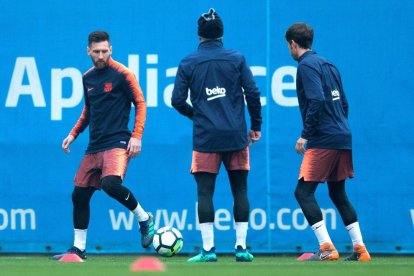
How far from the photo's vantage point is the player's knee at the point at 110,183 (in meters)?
9.62

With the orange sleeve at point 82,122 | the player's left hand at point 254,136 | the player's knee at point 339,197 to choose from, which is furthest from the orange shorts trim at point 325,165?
the orange sleeve at point 82,122

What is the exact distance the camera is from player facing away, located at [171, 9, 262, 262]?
9.12 meters

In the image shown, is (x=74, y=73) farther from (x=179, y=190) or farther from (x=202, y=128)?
(x=202, y=128)

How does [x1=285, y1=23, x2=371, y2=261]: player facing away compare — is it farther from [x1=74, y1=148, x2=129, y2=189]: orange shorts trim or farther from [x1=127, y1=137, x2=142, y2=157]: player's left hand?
[x1=74, y1=148, x2=129, y2=189]: orange shorts trim

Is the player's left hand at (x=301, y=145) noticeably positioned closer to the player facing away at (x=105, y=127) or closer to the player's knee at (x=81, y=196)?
the player facing away at (x=105, y=127)

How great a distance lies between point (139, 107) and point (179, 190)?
Answer: 148 centimetres

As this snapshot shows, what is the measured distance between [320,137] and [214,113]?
33.7 inches

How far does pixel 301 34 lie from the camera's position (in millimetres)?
9352

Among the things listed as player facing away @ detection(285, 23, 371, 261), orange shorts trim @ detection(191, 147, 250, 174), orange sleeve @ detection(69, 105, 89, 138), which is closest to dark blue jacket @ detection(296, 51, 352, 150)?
player facing away @ detection(285, 23, 371, 261)

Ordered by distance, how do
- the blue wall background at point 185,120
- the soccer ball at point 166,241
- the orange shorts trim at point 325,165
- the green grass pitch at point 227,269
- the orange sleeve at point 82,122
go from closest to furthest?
the green grass pitch at point 227,269 → the orange shorts trim at point 325,165 → the soccer ball at point 166,241 → the orange sleeve at point 82,122 → the blue wall background at point 185,120

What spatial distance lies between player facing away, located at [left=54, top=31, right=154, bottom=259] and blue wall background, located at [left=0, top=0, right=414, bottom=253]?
1255 millimetres

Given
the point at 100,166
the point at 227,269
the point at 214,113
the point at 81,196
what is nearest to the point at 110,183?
the point at 100,166

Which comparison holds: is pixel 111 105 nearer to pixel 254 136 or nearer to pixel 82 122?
pixel 82 122

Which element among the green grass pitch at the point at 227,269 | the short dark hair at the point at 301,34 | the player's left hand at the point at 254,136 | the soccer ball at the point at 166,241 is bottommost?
the green grass pitch at the point at 227,269
